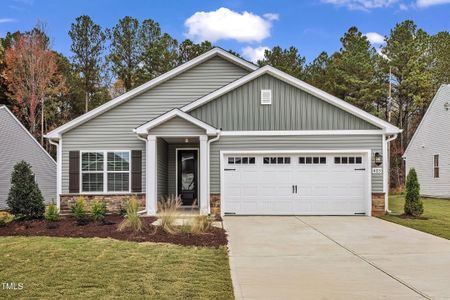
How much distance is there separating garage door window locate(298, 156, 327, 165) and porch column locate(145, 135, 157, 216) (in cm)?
504

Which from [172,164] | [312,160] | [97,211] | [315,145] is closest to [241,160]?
[312,160]

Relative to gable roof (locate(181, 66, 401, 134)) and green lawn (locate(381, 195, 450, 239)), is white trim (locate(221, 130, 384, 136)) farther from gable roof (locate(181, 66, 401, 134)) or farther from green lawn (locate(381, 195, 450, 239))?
green lawn (locate(381, 195, 450, 239))

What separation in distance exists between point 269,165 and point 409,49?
24.5 m

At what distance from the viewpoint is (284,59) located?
38.1 meters

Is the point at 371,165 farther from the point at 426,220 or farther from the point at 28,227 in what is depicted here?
the point at 28,227

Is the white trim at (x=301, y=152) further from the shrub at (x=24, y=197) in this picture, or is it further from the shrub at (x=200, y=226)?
the shrub at (x=24, y=197)

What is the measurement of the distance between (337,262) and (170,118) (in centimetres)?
896

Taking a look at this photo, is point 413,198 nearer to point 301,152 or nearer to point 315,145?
point 315,145

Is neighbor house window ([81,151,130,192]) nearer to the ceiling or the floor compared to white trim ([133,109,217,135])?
nearer to the floor

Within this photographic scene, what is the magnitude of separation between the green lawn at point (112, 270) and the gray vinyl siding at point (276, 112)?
746 centimetres

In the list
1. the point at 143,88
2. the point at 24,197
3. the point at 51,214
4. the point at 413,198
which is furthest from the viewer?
the point at 143,88

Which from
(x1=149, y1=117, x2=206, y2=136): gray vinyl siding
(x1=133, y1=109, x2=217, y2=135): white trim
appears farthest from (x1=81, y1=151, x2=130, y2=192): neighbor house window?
(x1=149, y1=117, x2=206, y2=136): gray vinyl siding

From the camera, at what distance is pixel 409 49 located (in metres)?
35.9

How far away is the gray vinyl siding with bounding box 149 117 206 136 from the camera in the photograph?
1591 centimetres
